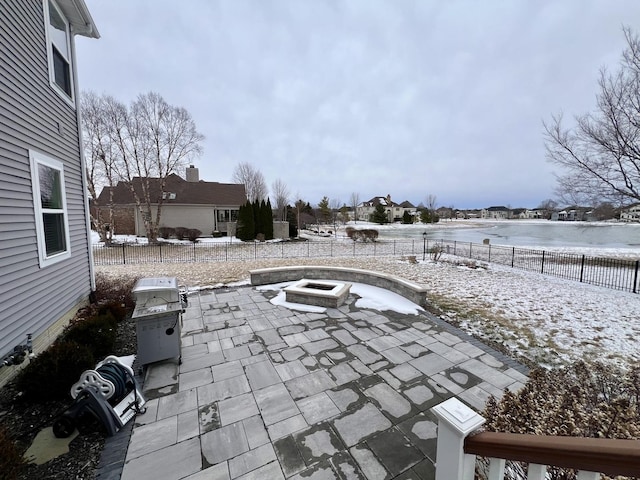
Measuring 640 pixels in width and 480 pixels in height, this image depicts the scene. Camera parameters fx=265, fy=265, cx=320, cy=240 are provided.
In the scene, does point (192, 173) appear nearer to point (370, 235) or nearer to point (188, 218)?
point (188, 218)

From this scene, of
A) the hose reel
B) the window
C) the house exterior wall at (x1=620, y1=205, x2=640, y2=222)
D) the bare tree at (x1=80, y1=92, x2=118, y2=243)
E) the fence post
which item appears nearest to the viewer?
the fence post

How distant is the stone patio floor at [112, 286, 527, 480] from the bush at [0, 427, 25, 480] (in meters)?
0.68

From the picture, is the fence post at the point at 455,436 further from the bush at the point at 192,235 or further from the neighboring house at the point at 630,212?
the bush at the point at 192,235

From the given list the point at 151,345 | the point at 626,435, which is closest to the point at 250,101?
the point at 151,345

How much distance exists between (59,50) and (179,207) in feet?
65.7

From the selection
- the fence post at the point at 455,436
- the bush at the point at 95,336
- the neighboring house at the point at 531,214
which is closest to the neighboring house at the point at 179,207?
the bush at the point at 95,336

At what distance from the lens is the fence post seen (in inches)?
52.0

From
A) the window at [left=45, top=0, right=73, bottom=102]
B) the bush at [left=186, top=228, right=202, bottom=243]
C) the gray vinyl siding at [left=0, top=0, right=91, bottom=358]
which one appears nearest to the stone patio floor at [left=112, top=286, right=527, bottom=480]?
the gray vinyl siding at [left=0, top=0, right=91, bottom=358]

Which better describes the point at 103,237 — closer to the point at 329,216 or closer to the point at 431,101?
the point at 431,101

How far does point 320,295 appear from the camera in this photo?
19.6 ft

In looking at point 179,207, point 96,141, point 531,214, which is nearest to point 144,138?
point 96,141

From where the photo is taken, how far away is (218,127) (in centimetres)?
2553

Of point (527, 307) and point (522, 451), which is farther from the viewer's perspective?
point (527, 307)

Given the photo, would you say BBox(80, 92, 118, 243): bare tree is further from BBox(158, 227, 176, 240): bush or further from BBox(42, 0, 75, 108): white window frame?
BBox(42, 0, 75, 108): white window frame
